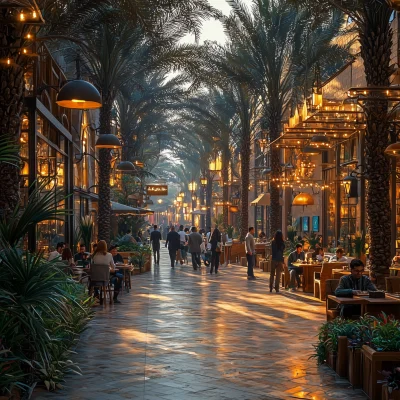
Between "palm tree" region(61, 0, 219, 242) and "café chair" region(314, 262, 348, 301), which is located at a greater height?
"palm tree" region(61, 0, 219, 242)

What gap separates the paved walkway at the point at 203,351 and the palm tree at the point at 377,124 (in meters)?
1.85

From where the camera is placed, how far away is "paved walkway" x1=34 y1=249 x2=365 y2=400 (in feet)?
29.2

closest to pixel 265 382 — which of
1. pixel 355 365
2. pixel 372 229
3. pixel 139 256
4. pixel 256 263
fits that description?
pixel 355 365

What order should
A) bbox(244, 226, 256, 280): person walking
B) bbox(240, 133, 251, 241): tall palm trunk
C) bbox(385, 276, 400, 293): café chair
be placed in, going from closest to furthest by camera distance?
bbox(385, 276, 400, 293): café chair → bbox(244, 226, 256, 280): person walking → bbox(240, 133, 251, 241): tall palm trunk

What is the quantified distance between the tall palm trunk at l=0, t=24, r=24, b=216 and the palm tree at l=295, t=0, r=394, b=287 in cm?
710

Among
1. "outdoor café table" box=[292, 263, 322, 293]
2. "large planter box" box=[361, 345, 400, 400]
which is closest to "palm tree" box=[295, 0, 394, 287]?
"outdoor café table" box=[292, 263, 322, 293]

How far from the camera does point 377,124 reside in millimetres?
17281

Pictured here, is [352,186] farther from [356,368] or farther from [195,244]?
[356,368]

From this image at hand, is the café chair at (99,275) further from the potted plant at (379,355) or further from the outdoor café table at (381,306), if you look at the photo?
the potted plant at (379,355)

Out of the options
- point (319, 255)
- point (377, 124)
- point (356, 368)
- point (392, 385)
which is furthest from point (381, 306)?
point (319, 255)

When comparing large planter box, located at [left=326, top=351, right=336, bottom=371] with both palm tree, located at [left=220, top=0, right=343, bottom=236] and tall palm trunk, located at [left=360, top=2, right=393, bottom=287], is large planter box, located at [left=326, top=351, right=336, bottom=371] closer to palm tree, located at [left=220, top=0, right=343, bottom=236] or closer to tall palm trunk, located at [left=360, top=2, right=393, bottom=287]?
tall palm trunk, located at [left=360, top=2, right=393, bottom=287]

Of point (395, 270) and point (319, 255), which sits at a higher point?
point (319, 255)

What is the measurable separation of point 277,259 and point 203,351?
421 inches

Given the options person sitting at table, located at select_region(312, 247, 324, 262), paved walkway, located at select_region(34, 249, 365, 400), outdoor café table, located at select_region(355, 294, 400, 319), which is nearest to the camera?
paved walkway, located at select_region(34, 249, 365, 400)
